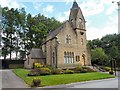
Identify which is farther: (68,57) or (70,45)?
Answer: (70,45)

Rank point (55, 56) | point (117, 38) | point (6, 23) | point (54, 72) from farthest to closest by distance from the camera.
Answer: point (117, 38)
point (6, 23)
point (55, 56)
point (54, 72)

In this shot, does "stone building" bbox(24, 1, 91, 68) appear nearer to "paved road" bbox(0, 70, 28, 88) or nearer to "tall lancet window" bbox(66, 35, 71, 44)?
"tall lancet window" bbox(66, 35, 71, 44)

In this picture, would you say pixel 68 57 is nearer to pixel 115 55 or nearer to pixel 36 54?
pixel 36 54

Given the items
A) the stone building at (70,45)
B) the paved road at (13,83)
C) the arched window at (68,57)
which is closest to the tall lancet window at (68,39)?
the stone building at (70,45)

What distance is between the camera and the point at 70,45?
4091cm

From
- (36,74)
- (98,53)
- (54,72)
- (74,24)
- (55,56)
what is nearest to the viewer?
(36,74)

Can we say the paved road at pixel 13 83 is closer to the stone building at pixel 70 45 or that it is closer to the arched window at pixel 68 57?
the stone building at pixel 70 45

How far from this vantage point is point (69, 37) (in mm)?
41031

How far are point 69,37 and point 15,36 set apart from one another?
26.2 meters

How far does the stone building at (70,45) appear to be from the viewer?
3947 centimetres

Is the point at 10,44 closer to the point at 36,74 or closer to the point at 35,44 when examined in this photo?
the point at 35,44

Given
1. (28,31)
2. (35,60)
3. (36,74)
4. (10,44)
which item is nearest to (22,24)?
(28,31)

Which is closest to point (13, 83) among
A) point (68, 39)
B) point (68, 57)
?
point (68, 57)

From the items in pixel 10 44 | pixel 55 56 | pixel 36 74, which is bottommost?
pixel 36 74
